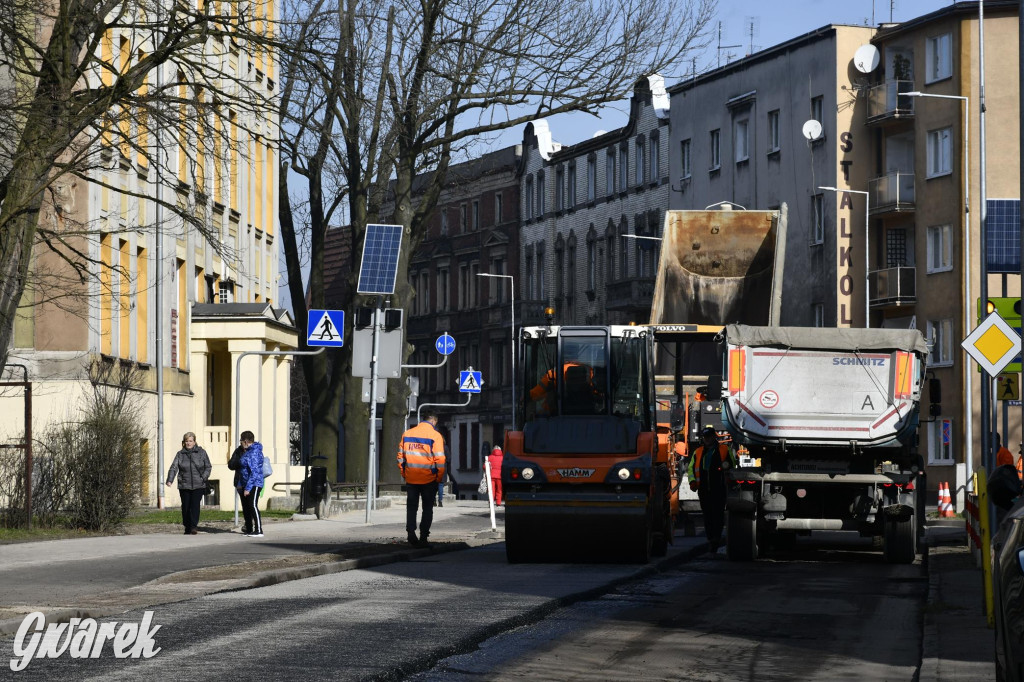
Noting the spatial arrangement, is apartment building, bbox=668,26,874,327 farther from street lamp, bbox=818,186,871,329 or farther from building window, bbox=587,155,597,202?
building window, bbox=587,155,597,202

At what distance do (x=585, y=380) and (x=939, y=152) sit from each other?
4208 cm

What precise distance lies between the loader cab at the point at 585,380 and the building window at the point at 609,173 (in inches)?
2322

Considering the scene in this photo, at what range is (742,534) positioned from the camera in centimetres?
2239

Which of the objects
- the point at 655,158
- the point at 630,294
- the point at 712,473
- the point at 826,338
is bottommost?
the point at 712,473

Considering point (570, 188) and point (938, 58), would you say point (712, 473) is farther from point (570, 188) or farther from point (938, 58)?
point (570, 188)

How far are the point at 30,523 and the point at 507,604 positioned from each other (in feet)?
41.7

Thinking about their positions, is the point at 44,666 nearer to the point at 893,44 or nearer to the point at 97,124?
the point at 97,124

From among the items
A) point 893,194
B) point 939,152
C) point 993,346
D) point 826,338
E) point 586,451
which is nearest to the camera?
point 586,451

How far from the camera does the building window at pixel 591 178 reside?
83.2 m

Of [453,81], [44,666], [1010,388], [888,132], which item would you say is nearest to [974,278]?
[888,132]

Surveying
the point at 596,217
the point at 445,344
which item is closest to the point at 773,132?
the point at 596,217

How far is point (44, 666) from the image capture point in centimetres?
1084

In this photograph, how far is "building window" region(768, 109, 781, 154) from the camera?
68062 mm

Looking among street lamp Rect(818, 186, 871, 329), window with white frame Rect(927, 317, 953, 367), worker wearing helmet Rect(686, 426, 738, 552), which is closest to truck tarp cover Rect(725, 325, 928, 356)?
worker wearing helmet Rect(686, 426, 738, 552)
